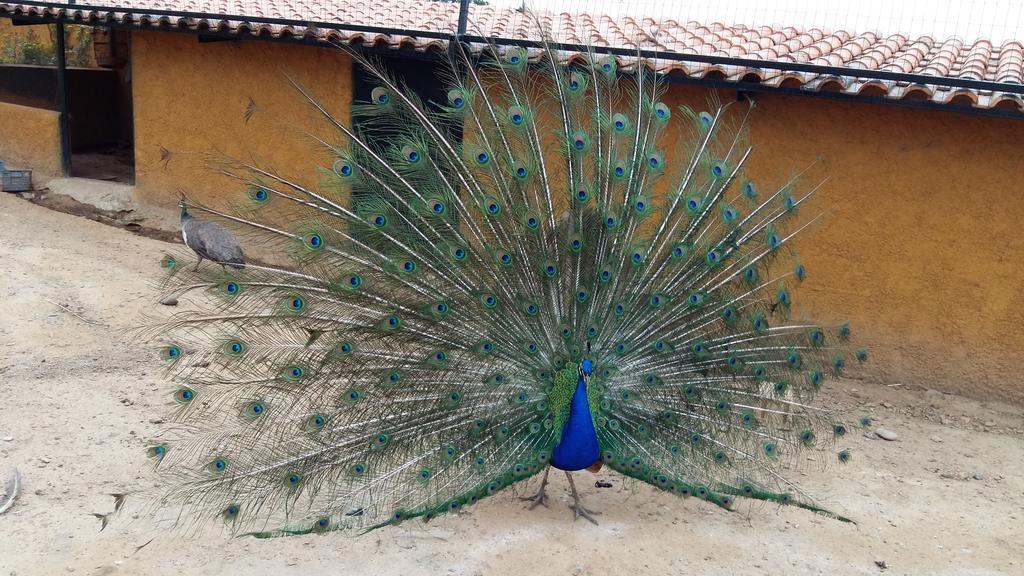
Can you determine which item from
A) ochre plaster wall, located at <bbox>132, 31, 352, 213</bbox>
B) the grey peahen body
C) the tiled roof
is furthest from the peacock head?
Result: ochre plaster wall, located at <bbox>132, 31, 352, 213</bbox>

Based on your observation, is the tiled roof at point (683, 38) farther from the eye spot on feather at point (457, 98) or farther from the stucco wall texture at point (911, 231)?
the eye spot on feather at point (457, 98)

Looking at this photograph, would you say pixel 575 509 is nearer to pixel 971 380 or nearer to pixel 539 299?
pixel 539 299

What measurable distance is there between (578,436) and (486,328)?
734 millimetres

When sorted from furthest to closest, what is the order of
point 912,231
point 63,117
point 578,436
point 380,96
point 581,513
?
1. point 63,117
2. point 912,231
3. point 581,513
4. point 380,96
5. point 578,436

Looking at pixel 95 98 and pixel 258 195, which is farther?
pixel 95 98

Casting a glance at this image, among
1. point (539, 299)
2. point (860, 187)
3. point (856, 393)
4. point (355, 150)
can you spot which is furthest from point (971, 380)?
point (355, 150)

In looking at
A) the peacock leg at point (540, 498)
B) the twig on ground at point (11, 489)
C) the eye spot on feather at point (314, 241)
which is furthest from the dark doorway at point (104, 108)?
the peacock leg at point (540, 498)

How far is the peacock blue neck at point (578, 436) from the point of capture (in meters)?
4.76

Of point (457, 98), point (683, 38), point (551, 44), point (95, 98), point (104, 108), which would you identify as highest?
point (95, 98)

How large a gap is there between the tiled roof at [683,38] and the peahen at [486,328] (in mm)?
1606

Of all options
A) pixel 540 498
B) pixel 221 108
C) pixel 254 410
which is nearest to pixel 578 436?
pixel 540 498

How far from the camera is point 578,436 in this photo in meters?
4.77

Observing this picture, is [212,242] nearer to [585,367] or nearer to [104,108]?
[585,367]

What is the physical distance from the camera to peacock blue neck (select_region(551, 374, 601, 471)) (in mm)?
4762
